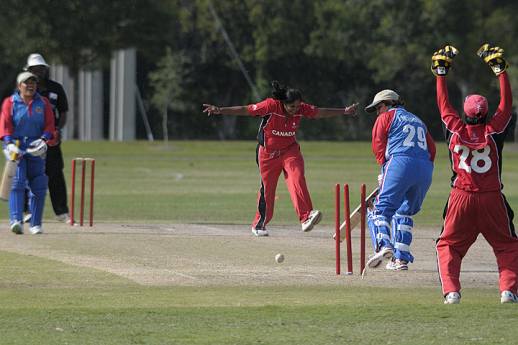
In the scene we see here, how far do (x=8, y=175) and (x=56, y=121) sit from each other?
83.8 inches

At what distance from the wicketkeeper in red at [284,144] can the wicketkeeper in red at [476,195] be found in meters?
5.26

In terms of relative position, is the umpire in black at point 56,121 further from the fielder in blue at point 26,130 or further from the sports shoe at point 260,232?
the sports shoe at point 260,232

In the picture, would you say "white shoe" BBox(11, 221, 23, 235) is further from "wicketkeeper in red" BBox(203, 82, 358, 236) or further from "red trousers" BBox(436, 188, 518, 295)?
"red trousers" BBox(436, 188, 518, 295)

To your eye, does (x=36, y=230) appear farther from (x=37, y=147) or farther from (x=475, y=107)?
(x=475, y=107)

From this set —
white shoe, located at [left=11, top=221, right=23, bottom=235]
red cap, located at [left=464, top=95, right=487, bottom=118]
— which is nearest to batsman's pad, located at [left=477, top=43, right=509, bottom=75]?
red cap, located at [left=464, top=95, right=487, bottom=118]

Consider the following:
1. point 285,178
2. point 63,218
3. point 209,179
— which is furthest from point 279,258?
point 209,179

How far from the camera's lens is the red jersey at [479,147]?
10719 millimetres

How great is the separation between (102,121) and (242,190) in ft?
133

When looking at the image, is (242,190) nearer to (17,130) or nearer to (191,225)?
(191,225)

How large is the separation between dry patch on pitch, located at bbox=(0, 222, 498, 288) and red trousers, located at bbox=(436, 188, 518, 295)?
1656 mm

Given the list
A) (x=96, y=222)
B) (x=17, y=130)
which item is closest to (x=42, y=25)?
(x=96, y=222)

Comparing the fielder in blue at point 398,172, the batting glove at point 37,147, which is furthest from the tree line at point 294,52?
the fielder in blue at point 398,172

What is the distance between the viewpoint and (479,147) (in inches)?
421

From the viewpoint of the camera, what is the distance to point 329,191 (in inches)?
1176
